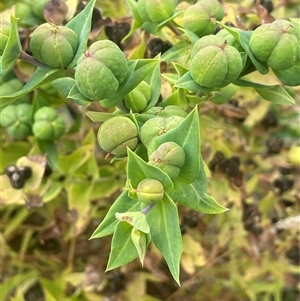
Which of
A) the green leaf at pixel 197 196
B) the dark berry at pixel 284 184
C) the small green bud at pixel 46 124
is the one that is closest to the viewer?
the green leaf at pixel 197 196

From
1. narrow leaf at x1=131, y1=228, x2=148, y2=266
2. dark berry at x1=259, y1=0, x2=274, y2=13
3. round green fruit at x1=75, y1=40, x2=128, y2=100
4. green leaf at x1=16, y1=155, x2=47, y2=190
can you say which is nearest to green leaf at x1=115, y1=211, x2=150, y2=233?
narrow leaf at x1=131, y1=228, x2=148, y2=266

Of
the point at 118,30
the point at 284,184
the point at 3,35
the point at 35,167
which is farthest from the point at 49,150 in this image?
the point at 284,184

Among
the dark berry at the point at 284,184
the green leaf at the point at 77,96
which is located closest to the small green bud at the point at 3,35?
the green leaf at the point at 77,96

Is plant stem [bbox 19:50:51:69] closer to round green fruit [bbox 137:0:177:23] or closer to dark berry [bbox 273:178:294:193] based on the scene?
round green fruit [bbox 137:0:177:23]

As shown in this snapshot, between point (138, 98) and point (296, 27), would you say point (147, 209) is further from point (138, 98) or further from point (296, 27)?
point (296, 27)

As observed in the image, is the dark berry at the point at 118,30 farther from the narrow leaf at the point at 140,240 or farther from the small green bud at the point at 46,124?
the narrow leaf at the point at 140,240

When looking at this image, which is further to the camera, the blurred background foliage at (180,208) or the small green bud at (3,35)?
the blurred background foliage at (180,208)
